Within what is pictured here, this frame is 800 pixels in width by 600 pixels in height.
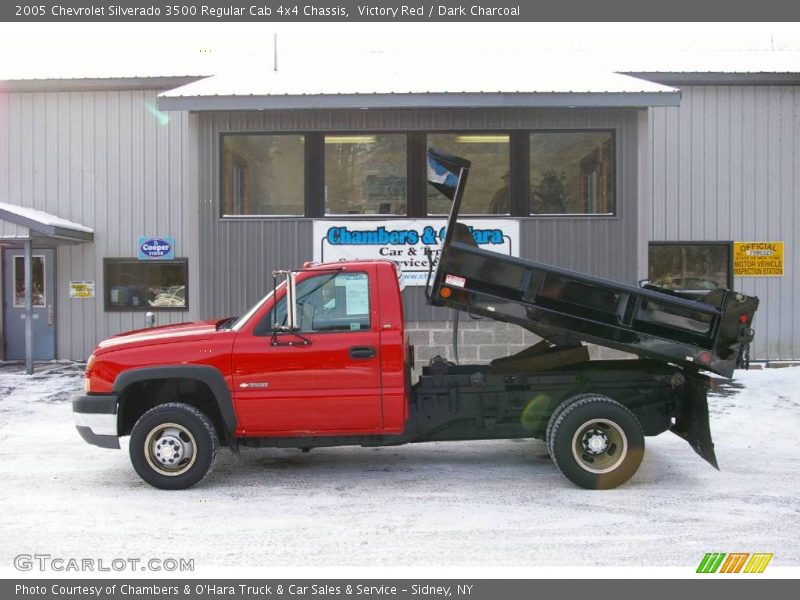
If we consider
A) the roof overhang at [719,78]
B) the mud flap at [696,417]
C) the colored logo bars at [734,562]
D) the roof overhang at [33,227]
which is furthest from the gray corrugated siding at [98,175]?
the colored logo bars at [734,562]

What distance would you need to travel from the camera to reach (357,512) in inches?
230

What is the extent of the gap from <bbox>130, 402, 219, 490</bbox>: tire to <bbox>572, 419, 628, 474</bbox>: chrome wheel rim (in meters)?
3.20

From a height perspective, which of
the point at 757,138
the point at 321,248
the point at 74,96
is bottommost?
the point at 321,248

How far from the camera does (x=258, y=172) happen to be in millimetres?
11562

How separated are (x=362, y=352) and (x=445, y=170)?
1779 millimetres

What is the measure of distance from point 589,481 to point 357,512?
81.2 inches

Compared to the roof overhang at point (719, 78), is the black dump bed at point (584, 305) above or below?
below

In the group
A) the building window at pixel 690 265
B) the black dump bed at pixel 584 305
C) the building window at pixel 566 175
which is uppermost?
the building window at pixel 566 175

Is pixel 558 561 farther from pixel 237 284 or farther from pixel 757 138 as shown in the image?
pixel 757 138

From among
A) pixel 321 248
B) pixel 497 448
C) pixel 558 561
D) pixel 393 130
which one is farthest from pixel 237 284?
pixel 558 561

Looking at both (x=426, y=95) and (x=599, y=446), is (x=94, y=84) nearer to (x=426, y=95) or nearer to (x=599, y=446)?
(x=426, y=95)

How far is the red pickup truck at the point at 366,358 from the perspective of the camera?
6359 millimetres

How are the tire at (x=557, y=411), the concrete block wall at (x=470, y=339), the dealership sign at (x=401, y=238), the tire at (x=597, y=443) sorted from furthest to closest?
the dealership sign at (x=401, y=238)
the concrete block wall at (x=470, y=339)
the tire at (x=557, y=411)
the tire at (x=597, y=443)

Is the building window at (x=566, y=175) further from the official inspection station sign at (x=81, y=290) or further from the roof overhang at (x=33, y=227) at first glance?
the official inspection station sign at (x=81, y=290)
